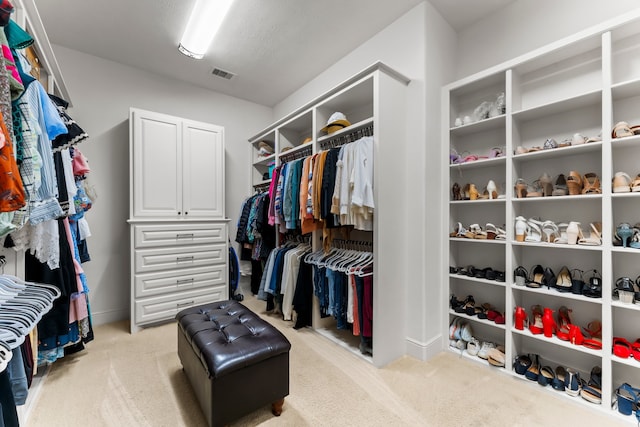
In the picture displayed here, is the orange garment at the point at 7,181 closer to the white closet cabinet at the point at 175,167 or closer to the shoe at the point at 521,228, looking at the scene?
the white closet cabinet at the point at 175,167

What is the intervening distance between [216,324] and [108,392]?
793 mm

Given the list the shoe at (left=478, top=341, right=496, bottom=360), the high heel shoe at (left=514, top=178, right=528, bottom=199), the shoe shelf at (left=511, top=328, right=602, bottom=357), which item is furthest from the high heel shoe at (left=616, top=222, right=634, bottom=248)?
the shoe at (left=478, top=341, right=496, bottom=360)

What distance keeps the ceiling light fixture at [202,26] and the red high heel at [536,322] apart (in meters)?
3.20

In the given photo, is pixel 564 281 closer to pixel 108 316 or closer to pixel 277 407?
pixel 277 407

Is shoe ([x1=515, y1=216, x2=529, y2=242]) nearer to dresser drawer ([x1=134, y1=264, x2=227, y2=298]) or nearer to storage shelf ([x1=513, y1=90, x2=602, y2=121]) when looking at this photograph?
storage shelf ([x1=513, y1=90, x2=602, y2=121])

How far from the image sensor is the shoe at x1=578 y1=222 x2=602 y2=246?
5.28ft

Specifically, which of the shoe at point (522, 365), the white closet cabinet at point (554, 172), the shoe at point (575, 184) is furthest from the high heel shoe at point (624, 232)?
the shoe at point (522, 365)

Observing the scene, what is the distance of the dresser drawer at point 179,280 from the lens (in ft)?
8.42

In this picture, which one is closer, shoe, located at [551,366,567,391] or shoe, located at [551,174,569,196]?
shoe, located at [551,366,567,391]

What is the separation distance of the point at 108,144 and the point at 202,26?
165 cm

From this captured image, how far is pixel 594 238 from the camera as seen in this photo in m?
1.62

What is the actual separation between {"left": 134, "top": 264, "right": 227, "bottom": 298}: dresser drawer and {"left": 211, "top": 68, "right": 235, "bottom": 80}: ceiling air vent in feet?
7.40

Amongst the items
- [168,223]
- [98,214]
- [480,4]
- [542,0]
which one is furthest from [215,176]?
[542,0]

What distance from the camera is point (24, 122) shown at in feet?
3.64
